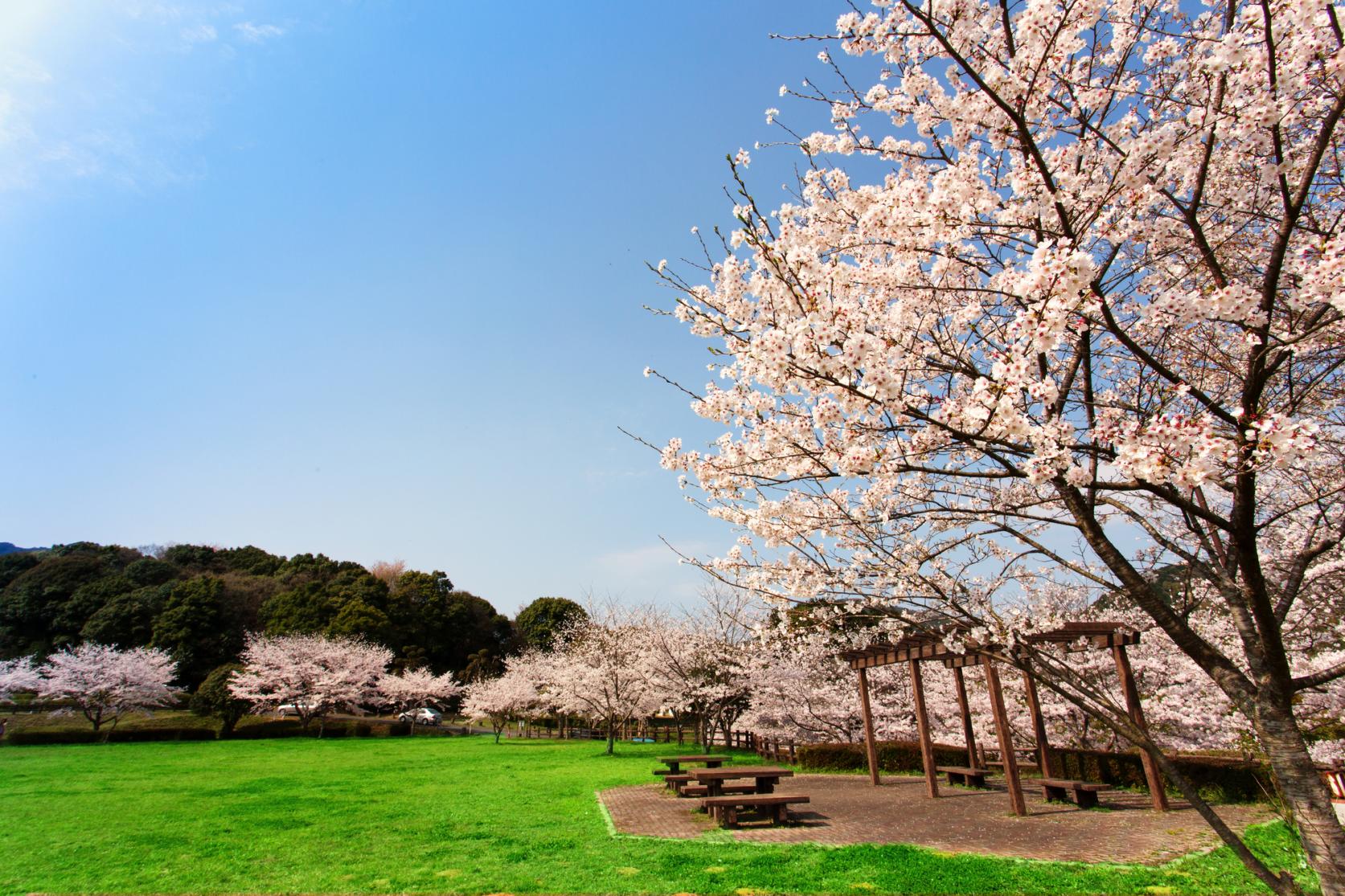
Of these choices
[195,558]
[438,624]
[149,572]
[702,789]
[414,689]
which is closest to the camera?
[702,789]

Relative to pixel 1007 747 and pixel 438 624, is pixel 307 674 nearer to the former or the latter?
pixel 438 624

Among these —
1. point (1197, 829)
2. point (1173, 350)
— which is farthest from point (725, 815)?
point (1173, 350)

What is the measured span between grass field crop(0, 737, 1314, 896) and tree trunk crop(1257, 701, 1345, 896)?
387cm

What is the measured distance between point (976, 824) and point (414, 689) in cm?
3323

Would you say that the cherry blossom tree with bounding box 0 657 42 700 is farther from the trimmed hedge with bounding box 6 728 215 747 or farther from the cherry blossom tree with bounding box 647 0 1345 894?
the cherry blossom tree with bounding box 647 0 1345 894

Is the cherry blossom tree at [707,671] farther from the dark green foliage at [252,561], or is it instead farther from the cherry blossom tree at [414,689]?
the dark green foliage at [252,561]

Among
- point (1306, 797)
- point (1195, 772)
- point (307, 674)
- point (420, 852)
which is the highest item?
point (307, 674)

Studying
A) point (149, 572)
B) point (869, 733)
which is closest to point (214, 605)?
point (149, 572)

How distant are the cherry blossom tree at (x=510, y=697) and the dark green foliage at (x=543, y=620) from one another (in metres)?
8.84

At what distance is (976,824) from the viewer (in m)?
8.52

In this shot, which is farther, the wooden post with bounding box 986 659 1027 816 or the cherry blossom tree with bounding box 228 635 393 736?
the cherry blossom tree with bounding box 228 635 393 736

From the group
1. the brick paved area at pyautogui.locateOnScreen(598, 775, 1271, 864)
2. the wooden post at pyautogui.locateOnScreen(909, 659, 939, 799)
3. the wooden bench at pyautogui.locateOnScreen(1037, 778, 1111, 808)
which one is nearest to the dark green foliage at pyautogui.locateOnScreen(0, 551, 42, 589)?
the brick paved area at pyautogui.locateOnScreen(598, 775, 1271, 864)

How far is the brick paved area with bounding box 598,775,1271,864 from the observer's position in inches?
276

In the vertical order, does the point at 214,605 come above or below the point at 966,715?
above
